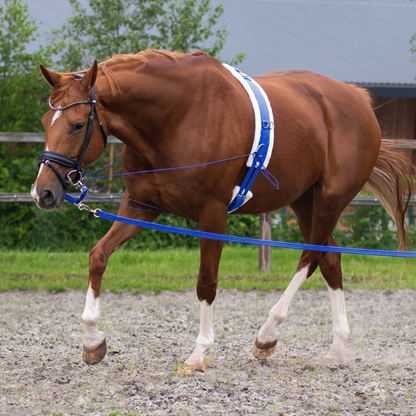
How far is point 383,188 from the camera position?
525cm

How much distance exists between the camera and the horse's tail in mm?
5211

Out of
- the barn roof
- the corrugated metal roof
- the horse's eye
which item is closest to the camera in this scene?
the horse's eye

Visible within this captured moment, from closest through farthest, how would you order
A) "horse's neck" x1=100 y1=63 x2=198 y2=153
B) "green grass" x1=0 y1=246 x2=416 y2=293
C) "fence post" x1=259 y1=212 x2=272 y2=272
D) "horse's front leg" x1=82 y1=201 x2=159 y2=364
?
"horse's neck" x1=100 y1=63 x2=198 y2=153, "horse's front leg" x1=82 y1=201 x2=159 y2=364, "green grass" x1=0 y1=246 x2=416 y2=293, "fence post" x1=259 y1=212 x2=272 y2=272

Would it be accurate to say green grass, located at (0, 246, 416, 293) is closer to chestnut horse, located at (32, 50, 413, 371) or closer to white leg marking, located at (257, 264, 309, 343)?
white leg marking, located at (257, 264, 309, 343)

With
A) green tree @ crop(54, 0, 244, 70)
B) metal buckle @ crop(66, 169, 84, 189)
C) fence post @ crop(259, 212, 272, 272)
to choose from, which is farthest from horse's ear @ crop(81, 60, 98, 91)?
green tree @ crop(54, 0, 244, 70)

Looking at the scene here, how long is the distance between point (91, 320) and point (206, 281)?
0.76m

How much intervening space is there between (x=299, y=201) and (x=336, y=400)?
70.5 inches

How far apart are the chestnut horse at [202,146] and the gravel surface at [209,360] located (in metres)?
0.25

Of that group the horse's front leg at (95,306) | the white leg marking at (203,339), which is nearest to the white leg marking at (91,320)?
the horse's front leg at (95,306)

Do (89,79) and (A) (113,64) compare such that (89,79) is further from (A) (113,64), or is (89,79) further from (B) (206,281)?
(B) (206,281)

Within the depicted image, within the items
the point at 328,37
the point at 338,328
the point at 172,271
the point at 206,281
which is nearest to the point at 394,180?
the point at 338,328

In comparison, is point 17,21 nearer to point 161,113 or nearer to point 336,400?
point 161,113

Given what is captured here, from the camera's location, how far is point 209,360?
14.2 feet

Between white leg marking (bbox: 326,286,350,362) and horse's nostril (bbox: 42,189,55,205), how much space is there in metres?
2.36
